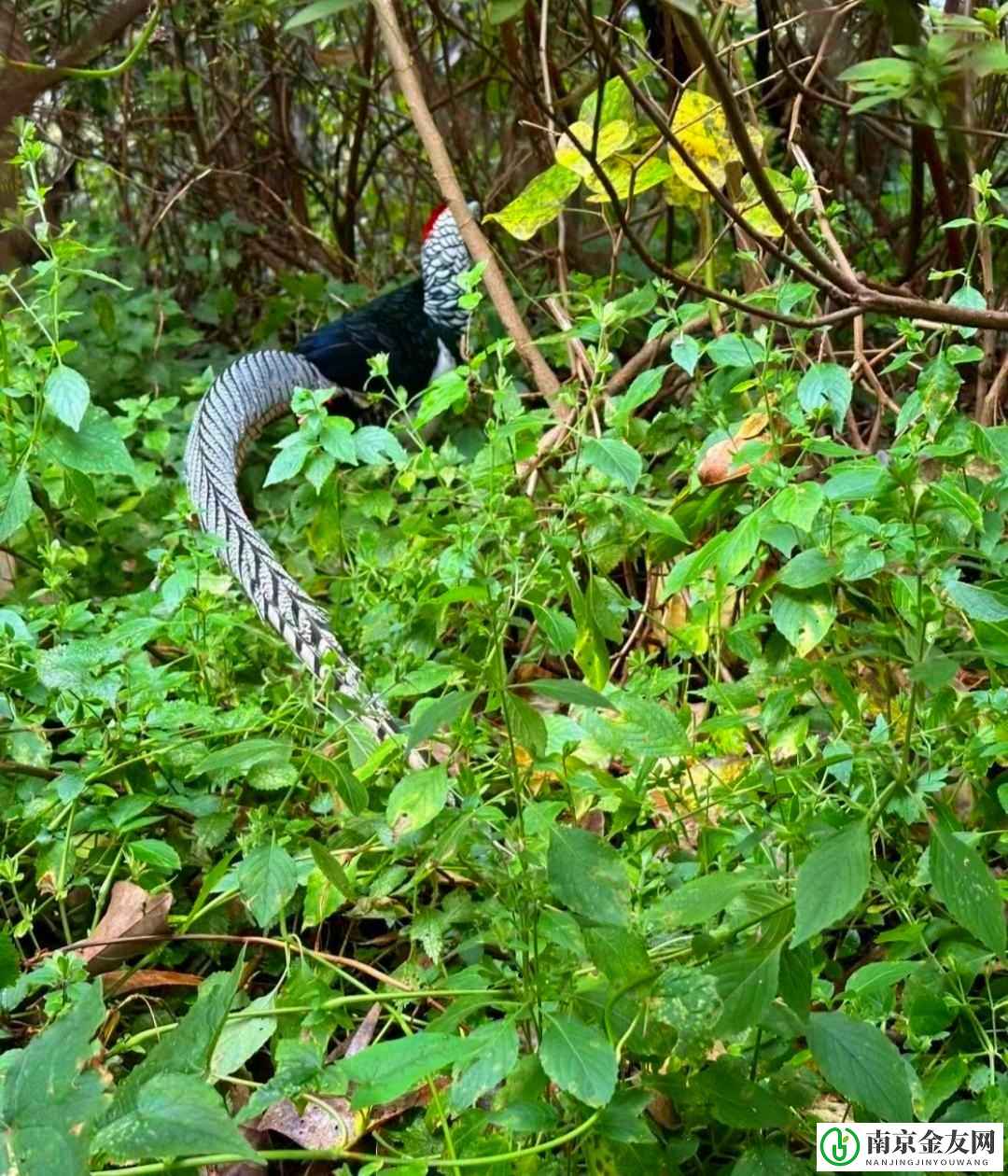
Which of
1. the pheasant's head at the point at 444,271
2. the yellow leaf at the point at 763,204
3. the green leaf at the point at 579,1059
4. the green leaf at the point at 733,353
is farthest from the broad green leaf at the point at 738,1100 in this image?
the pheasant's head at the point at 444,271

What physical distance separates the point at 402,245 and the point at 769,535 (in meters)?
3.11

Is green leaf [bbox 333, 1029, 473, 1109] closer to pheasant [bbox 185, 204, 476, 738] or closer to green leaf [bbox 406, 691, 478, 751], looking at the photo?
green leaf [bbox 406, 691, 478, 751]

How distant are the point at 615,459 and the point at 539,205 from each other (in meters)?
0.87

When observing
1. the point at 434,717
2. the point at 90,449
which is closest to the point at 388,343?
the point at 90,449

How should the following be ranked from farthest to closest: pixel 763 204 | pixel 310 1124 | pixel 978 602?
pixel 763 204, pixel 310 1124, pixel 978 602

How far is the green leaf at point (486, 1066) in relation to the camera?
0.85 meters

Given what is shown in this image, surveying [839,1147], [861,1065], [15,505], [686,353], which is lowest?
[839,1147]

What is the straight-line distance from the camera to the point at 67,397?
139 cm

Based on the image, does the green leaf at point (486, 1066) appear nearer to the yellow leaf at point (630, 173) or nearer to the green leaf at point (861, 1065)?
the green leaf at point (861, 1065)

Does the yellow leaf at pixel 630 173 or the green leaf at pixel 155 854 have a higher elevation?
the yellow leaf at pixel 630 173

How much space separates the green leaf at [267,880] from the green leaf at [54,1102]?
10.5 inches

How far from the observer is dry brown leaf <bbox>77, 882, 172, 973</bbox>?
134 cm

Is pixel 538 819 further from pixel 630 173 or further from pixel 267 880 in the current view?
pixel 630 173

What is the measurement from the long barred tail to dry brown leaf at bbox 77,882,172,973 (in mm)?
277
